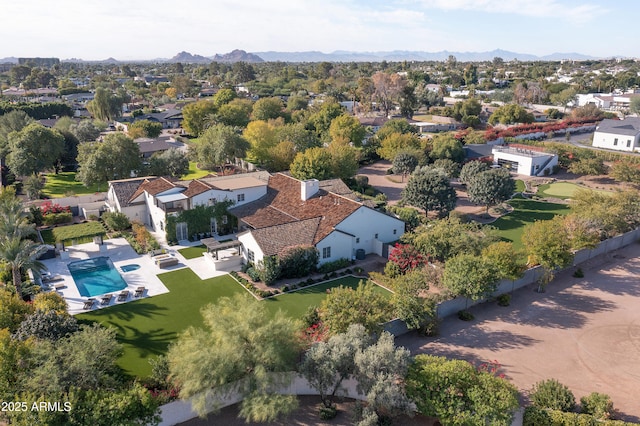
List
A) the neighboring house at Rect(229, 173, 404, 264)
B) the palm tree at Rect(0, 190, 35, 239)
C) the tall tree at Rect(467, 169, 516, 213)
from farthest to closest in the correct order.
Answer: the tall tree at Rect(467, 169, 516, 213), the neighboring house at Rect(229, 173, 404, 264), the palm tree at Rect(0, 190, 35, 239)

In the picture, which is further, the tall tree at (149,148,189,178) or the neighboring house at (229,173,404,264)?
the tall tree at (149,148,189,178)

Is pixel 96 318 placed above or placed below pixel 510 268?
below

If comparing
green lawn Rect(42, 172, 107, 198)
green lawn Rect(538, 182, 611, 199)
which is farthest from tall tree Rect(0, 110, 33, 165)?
green lawn Rect(538, 182, 611, 199)

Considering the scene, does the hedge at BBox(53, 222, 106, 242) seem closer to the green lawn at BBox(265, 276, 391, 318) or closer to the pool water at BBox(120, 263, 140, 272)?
the pool water at BBox(120, 263, 140, 272)

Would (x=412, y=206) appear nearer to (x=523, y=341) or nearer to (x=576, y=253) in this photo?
(x=576, y=253)

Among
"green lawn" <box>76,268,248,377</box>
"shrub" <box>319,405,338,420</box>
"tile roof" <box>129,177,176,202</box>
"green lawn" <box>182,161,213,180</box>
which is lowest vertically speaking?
"shrub" <box>319,405,338,420</box>

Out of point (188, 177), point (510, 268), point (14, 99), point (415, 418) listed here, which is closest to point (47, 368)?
point (415, 418)

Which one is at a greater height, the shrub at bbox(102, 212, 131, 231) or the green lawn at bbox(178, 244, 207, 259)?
the shrub at bbox(102, 212, 131, 231)

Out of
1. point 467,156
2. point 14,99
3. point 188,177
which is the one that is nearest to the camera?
point 188,177
